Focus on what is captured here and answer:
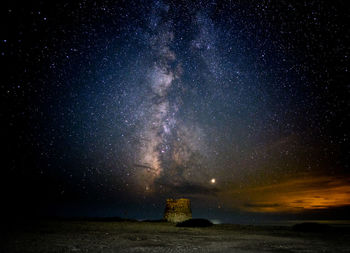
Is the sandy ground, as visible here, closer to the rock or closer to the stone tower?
the rock

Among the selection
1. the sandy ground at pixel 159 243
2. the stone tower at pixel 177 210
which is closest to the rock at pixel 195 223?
the stone tower at pixel 177 210

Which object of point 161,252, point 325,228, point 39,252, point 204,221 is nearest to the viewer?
point 39,252

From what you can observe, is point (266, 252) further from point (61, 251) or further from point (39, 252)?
point (39, 252)

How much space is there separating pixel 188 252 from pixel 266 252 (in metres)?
1.82

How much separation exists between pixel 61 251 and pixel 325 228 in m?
12.4

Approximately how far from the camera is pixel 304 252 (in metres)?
5.27

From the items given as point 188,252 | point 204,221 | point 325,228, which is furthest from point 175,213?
point 188,252

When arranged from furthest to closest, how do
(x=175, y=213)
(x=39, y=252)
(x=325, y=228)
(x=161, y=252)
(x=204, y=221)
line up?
(x=175, y=213), (x=204, y=221), (x=325, y=228), (x=161, y=252), (x=39, y=252)

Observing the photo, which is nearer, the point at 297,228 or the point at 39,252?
the point at 39,252

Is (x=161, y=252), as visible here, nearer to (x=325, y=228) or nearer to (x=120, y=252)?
(x=120, y=252)

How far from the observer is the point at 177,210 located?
17797mm

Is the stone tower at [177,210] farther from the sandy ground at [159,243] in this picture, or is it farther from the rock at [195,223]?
the sandy ground at [159,243]

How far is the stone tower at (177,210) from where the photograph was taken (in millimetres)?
17711

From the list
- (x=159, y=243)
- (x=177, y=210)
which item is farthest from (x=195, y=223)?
(x=159, y=243)
